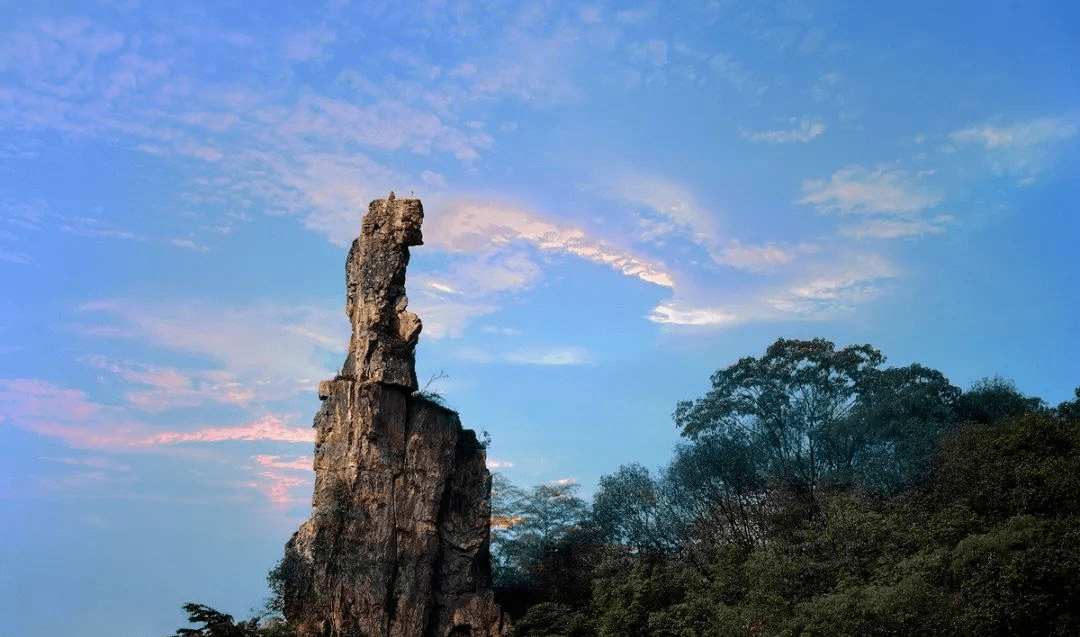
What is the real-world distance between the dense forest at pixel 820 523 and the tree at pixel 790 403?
75 millimetres

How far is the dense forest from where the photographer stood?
58.9 ft

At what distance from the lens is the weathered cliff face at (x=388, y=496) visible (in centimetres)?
2794

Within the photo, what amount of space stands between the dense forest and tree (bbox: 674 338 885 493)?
75 mm

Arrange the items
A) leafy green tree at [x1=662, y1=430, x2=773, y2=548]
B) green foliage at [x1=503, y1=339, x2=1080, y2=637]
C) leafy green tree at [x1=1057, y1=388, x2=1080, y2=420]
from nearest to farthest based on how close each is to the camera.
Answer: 1. green foliage at [x1=503, y1=339, x2=1080, y2=637]
2. leafy green tree at [x1=1057, y1=388, x2=1080, y2=420]
3. leafy green tree at [x1=662, y1=430, x2=773, y2=548]

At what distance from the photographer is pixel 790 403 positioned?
3375 centimetres

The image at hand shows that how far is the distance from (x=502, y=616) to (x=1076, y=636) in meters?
18.9

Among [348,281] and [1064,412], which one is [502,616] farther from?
[1064,412]

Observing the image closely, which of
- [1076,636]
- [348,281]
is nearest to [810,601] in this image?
[1076,636]

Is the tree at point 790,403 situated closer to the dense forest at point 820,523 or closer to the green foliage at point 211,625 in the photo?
the dense forest at point 820,523

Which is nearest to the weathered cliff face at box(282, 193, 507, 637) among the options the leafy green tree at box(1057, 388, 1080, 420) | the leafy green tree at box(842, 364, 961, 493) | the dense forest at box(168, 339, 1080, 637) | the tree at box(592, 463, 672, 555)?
the dense forest at box(168, 339, 1080, 637)

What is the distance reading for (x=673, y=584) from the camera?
2905cm

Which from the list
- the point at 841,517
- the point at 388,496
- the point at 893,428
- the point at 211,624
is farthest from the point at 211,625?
the point at 893,428

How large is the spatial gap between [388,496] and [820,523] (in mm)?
14201

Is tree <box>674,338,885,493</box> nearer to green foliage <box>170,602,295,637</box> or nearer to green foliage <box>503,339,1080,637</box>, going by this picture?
green foliage <box>503,339,1080,637</box>
